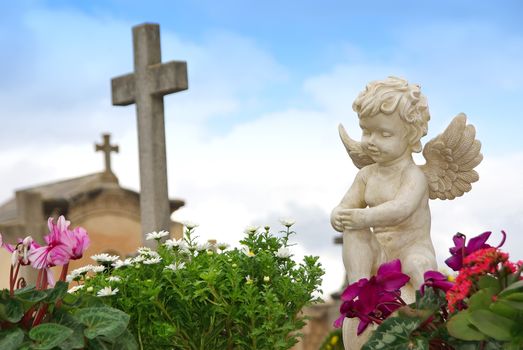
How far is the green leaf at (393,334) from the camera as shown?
11.2 feet

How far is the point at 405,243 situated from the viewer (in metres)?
5.37

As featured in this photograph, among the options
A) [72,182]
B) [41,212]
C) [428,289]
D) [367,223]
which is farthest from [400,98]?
[72,182]

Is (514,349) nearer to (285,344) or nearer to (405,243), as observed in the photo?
(285,344)

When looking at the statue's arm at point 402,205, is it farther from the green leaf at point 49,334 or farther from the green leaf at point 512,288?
the green leaf at point 512,288

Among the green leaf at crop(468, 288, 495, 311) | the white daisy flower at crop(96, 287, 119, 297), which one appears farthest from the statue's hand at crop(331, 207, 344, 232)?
the green leaf at crop(468, 288, 495, 311)

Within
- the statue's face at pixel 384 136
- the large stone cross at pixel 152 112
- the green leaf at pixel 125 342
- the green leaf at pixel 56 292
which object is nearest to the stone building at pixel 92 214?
the large stone cross at pixel 152 112

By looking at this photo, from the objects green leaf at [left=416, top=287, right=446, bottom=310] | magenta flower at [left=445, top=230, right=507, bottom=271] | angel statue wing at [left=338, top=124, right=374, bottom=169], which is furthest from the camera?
angel statue wing at [left=338, top=124, right=374, bottom=169]

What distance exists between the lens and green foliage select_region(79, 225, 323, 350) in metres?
4.77

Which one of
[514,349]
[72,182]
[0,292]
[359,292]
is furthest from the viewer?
[72,182]

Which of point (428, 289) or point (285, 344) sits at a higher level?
point (428, 289)

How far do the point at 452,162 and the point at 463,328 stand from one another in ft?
7.72

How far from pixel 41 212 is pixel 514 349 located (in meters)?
9.61

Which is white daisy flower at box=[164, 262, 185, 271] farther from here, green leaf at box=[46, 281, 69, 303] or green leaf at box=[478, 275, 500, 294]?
green leaf at box=[478, 275, 500, 294]

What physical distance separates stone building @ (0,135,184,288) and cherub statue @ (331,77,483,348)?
277 inches
